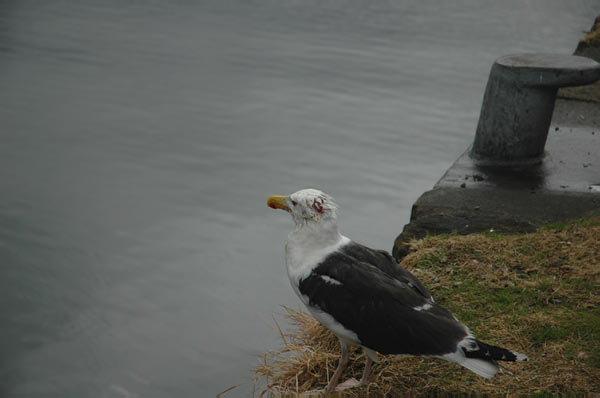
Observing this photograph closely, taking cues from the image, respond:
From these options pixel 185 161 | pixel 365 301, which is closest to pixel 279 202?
pixel 365 301

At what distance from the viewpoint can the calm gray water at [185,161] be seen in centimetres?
494

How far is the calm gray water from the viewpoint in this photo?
4941 mm

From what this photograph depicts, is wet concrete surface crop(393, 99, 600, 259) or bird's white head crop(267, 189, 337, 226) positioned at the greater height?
bird's white head crop(267, 189, 337, 226)

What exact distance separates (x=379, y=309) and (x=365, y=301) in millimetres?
69

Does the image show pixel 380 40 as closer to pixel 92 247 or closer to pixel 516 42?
pixel 516 42

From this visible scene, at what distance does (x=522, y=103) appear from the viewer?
5453 mm

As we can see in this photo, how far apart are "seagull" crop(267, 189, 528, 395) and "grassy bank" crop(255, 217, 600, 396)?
276 millimetres

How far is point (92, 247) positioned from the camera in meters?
5.97

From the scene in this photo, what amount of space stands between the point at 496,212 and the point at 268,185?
301 centimetres

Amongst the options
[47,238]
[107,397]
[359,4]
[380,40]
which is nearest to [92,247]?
[47,238]

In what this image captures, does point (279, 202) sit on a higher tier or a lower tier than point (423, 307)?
higher

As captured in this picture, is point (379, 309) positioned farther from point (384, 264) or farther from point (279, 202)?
point (279, 202)

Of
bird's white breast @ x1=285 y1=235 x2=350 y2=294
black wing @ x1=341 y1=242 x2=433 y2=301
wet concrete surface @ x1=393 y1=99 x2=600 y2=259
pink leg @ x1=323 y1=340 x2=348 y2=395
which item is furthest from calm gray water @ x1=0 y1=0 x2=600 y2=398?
black wing @ x1=341 y1=242 x2=433 y2=301

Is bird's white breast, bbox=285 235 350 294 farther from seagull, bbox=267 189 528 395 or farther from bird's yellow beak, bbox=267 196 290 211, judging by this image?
bird's yellow beak, bbox=267 196 290 211
